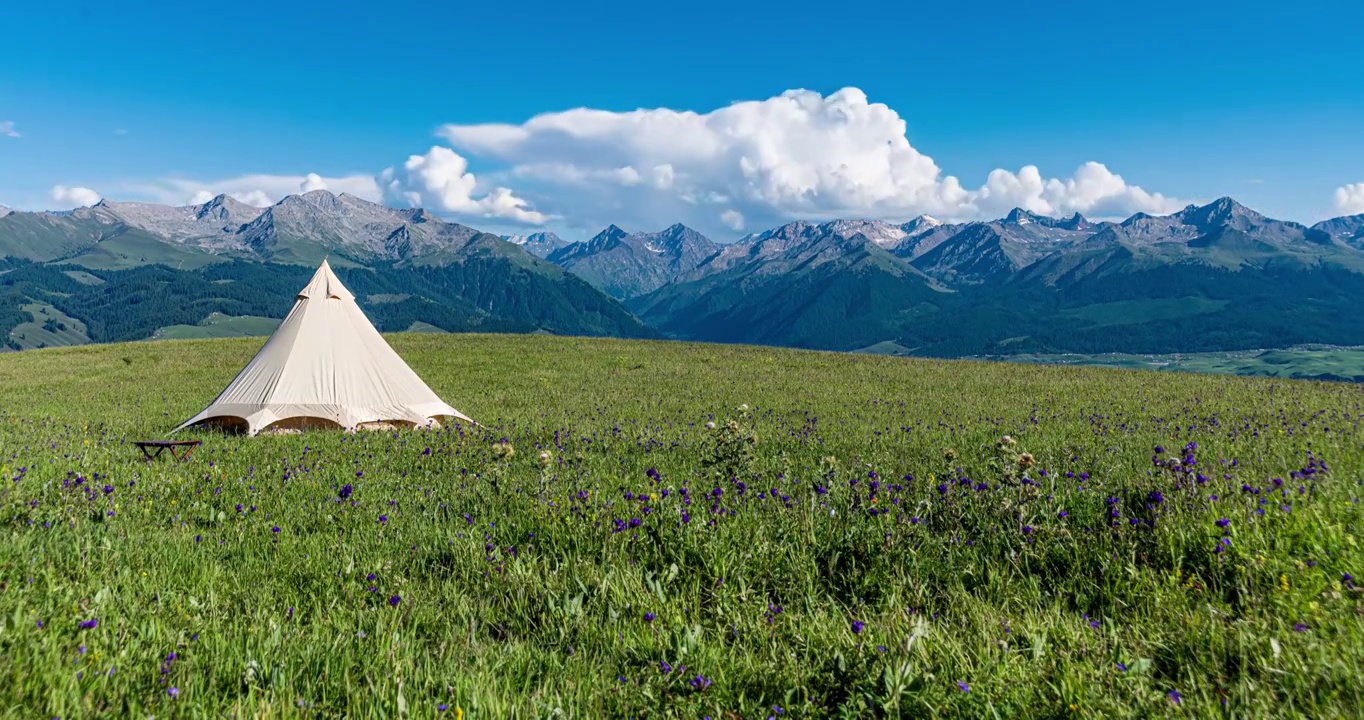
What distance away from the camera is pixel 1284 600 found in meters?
3.65

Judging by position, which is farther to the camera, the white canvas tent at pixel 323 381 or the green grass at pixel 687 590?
the white canvas tent at pixel 323 381

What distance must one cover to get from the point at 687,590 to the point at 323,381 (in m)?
15.4

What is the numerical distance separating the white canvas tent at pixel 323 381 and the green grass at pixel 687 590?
6167 mm

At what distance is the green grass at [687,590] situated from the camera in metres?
3.04

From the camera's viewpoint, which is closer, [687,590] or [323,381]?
[687,590]

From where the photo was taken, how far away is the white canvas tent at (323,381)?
52.7 feet

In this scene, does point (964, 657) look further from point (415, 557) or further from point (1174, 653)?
point (415, 557)

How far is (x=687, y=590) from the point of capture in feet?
15.1

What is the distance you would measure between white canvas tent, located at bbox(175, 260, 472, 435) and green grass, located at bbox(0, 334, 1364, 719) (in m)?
6.17

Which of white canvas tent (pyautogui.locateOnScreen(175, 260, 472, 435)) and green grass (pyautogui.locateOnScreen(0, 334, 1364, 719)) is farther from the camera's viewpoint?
white canvas tent (pyautogui.locateOnScreen(175, 260, 472, 435))

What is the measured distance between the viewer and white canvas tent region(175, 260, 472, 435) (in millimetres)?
16062

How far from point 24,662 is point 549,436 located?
11035 mm

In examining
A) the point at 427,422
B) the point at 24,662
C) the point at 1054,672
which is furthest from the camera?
the point at 427,422

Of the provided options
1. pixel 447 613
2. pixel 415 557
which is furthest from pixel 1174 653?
pixel 415 557
